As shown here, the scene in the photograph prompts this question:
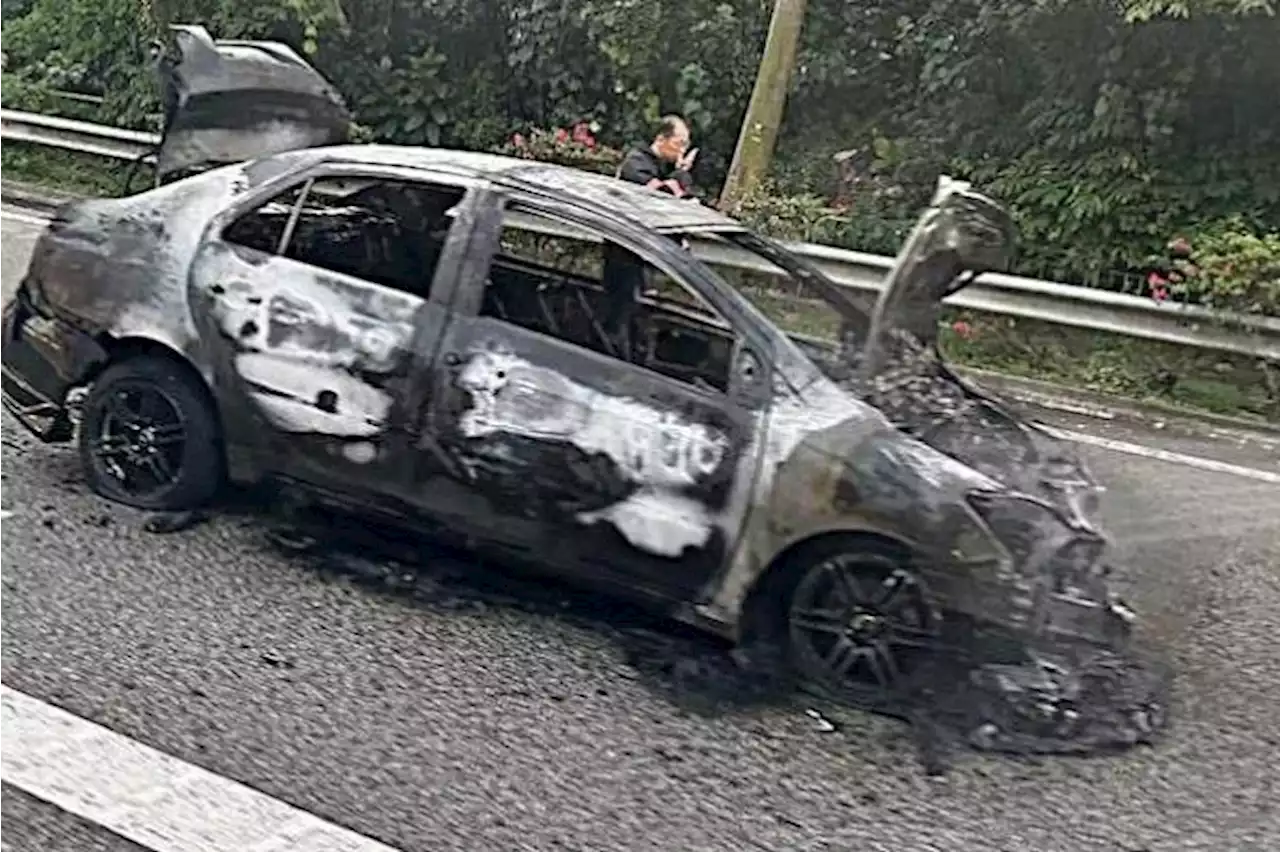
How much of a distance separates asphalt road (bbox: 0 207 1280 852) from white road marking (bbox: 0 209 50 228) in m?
7.65

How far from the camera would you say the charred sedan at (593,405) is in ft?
16.3

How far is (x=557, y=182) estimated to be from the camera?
18.9 feet

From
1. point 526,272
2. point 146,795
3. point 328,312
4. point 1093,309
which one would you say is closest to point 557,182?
point 526,272

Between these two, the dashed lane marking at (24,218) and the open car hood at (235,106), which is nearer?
the open car hood at (235,106)

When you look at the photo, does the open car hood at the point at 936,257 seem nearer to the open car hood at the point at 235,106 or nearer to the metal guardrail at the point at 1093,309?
the metal guardrail at the point at 1093,309

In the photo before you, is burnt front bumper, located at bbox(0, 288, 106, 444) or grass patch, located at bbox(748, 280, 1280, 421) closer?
burnt front bumper, located at bbox(0, 288, 106, 444)

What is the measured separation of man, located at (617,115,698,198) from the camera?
9.98 metres

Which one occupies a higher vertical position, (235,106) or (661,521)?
(235,106)

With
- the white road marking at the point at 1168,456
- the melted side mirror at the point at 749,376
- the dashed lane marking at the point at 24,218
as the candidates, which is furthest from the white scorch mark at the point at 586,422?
the dashed lane marking at the point at 24,218

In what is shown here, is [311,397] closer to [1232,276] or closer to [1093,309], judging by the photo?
[1093,309]

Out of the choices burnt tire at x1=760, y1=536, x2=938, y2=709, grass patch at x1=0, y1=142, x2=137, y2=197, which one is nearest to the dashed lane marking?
grass patch at x1=0, y1=142, x2=137, y2=197

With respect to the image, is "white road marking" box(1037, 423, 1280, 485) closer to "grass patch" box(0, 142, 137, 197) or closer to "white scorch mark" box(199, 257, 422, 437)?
"white scorch mark" box(199, 257, 422, 437)

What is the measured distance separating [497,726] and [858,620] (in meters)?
1.20

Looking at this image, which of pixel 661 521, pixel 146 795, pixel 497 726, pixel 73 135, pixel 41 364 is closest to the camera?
pixel 146 795
